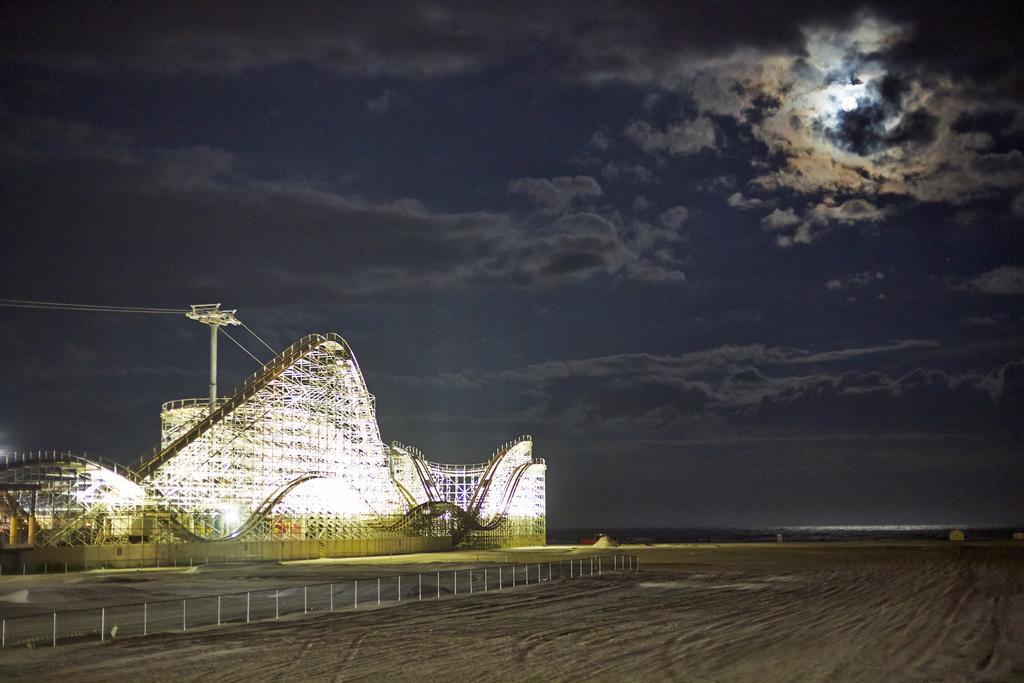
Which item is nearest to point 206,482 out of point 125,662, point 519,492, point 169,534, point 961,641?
point 169,534

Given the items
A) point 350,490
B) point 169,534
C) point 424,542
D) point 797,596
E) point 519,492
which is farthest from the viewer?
point 519,492

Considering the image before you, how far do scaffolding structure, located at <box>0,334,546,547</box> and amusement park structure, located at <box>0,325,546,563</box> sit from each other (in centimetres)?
6

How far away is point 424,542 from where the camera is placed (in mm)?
58344

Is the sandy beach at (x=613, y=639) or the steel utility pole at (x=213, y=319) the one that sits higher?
the steel utility pole at (x=213, y=319)

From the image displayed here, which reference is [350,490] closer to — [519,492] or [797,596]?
[519,492]

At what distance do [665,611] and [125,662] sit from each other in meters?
11.5

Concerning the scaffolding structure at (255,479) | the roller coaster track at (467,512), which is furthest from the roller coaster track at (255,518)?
the roller coaster track at (467,512)

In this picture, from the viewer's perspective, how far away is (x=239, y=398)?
47.9m

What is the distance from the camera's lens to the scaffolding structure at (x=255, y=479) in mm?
43844

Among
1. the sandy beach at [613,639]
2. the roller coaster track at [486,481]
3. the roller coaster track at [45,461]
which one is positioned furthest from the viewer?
the roller coaster track at [486,481]

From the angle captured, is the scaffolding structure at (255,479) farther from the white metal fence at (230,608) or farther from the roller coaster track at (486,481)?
the white metal fence at (230,608)

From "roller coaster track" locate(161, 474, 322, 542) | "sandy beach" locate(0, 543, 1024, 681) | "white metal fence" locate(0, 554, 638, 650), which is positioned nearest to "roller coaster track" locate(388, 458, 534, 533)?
"roller coaster track" locate(161, 474, 322, 542)

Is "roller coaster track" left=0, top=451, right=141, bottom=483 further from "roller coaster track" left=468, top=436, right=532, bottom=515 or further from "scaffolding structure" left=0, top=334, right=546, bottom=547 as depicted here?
"roller coaster track" left=468, top=436, right=532, bottom=515

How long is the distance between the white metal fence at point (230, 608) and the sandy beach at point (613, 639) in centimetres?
101
